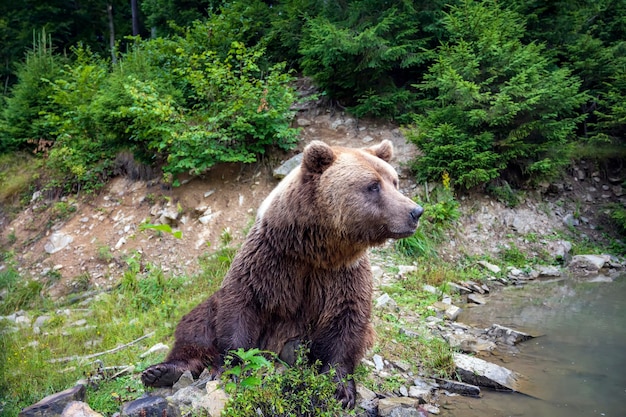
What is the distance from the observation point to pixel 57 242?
930 centimetres

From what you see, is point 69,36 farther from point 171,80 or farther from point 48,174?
point 171,80

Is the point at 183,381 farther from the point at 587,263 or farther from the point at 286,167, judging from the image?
the point at 587,263

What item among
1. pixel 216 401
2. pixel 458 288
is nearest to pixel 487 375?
pixel 216 401

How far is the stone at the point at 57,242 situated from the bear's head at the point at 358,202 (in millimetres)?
7660

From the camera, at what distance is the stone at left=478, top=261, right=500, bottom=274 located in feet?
25.7

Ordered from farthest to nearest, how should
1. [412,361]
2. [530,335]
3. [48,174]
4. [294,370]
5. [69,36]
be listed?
1. [69,36]
2. [48,174]
3. [530,335]
4. [412,361]
5. [294,370]

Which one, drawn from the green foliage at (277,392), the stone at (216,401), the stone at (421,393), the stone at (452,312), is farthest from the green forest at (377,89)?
the green foliage at (277,392)

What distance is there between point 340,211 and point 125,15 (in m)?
22.4

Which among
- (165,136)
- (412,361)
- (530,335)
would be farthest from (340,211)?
(165,136)

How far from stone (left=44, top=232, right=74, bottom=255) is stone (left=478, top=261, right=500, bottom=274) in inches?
312

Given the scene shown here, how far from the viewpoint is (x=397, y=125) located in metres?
10.1

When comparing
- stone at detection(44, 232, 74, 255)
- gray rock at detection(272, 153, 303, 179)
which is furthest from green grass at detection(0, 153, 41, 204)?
gray rock at detection(272, 153, 303, 179)

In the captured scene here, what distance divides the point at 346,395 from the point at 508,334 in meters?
2.70

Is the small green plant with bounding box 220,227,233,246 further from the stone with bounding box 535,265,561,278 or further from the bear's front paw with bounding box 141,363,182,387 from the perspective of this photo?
the stone with bounding box 535,265,561,278
